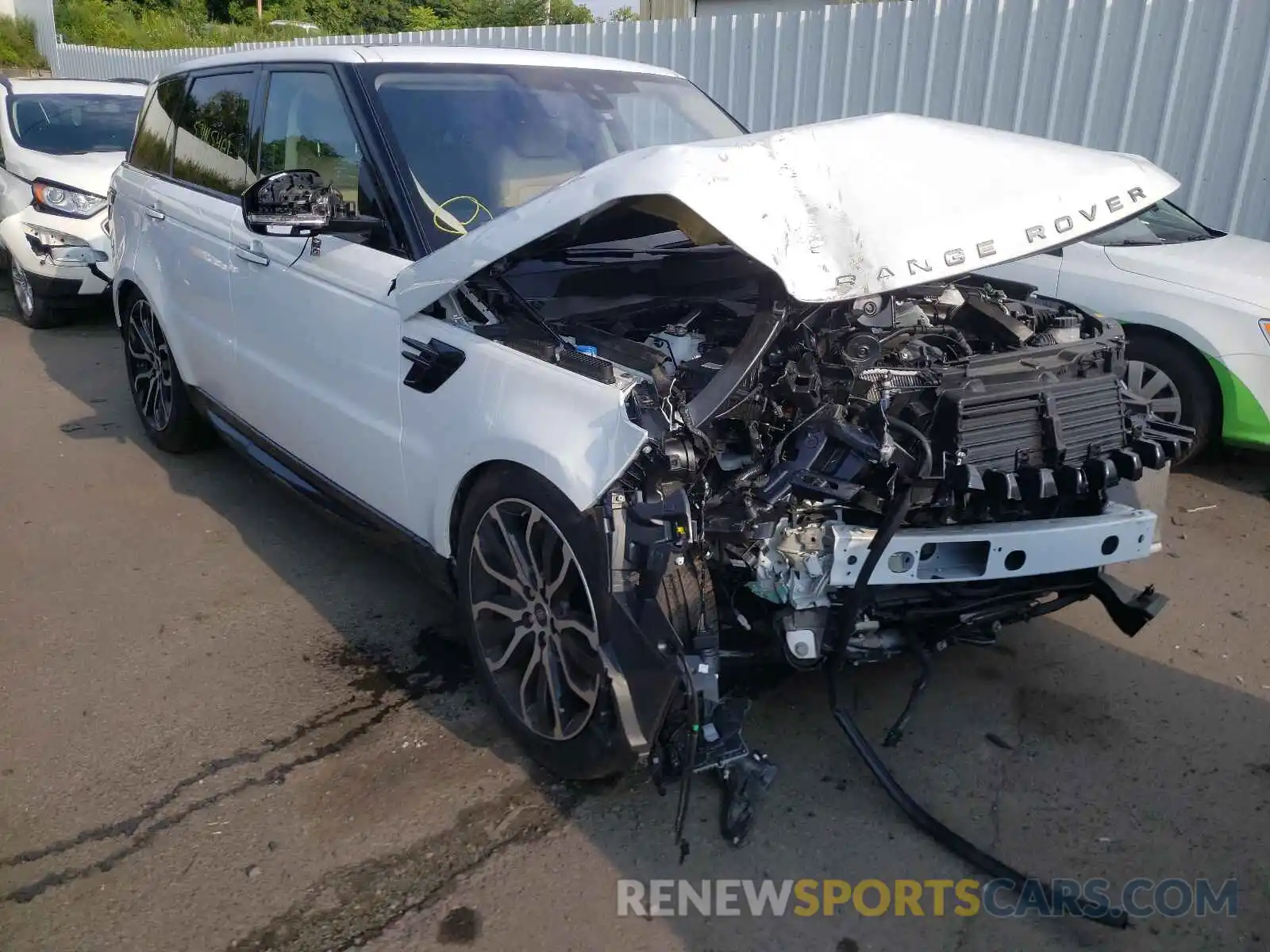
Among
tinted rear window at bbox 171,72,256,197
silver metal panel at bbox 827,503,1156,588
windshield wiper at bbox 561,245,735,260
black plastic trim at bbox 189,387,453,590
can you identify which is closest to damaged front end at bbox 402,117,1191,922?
silver metal panel at bbox 827,503,1156,588

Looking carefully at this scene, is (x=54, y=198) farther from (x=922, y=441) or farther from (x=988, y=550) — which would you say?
(x=988, y=550)

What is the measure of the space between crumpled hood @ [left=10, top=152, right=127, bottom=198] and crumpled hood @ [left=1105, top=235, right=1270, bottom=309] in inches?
297

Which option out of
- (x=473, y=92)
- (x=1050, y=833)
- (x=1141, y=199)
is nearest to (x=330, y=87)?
(x=473, y=92)

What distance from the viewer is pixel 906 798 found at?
2.74 metres

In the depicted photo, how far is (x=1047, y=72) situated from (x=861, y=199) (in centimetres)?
591

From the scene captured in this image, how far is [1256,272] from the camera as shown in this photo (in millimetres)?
5062

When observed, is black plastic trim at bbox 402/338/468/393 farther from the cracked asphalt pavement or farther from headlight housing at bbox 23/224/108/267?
headlight housing at bbox 23/224/108/267

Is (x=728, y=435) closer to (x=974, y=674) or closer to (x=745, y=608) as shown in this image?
(x=745, y=608)

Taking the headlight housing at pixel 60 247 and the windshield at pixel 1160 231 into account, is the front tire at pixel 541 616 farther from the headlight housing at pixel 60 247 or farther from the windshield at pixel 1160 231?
the headlight housing at pixel 60 247

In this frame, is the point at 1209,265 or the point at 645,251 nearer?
the point at 645,251

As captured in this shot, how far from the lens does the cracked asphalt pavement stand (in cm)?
242

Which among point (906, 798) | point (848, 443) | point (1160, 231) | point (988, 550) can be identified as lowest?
point (906, 798)

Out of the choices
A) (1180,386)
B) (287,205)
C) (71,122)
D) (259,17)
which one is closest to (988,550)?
(287,205)

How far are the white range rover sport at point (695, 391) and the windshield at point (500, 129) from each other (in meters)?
0.01
